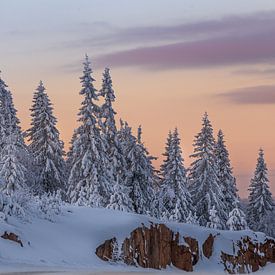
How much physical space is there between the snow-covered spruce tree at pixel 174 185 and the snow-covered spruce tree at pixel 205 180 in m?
1.79

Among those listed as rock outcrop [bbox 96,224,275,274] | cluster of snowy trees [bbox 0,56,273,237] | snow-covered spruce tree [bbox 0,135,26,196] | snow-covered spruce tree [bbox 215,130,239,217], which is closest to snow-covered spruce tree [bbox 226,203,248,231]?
cluster of snowy trees [bbox 0,56,273,237]

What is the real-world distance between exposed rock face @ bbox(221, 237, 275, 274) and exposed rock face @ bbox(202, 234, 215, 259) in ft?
3.81

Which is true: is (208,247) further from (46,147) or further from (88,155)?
(46,147)

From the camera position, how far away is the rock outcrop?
24.5m

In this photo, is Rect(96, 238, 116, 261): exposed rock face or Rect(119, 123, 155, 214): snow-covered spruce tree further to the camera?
Rect(119, 123, 155, 214): snow-covered spruce tree

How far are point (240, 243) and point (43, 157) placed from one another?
69.2ft

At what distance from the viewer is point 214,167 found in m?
59.6

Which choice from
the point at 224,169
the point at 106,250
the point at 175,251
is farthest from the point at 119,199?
the point at 106,250

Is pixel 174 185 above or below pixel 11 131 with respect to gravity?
below

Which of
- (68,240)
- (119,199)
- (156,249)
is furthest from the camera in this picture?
(119,199)

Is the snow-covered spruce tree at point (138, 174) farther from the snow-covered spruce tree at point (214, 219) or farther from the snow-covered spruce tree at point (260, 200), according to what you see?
the snow-covered spruce tree at point (260, 200)

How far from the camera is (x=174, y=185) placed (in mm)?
56219

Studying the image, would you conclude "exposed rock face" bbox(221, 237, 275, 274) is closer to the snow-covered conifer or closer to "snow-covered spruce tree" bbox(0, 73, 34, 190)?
the snow-covered conifer

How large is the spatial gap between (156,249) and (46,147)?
2535 centimetres
